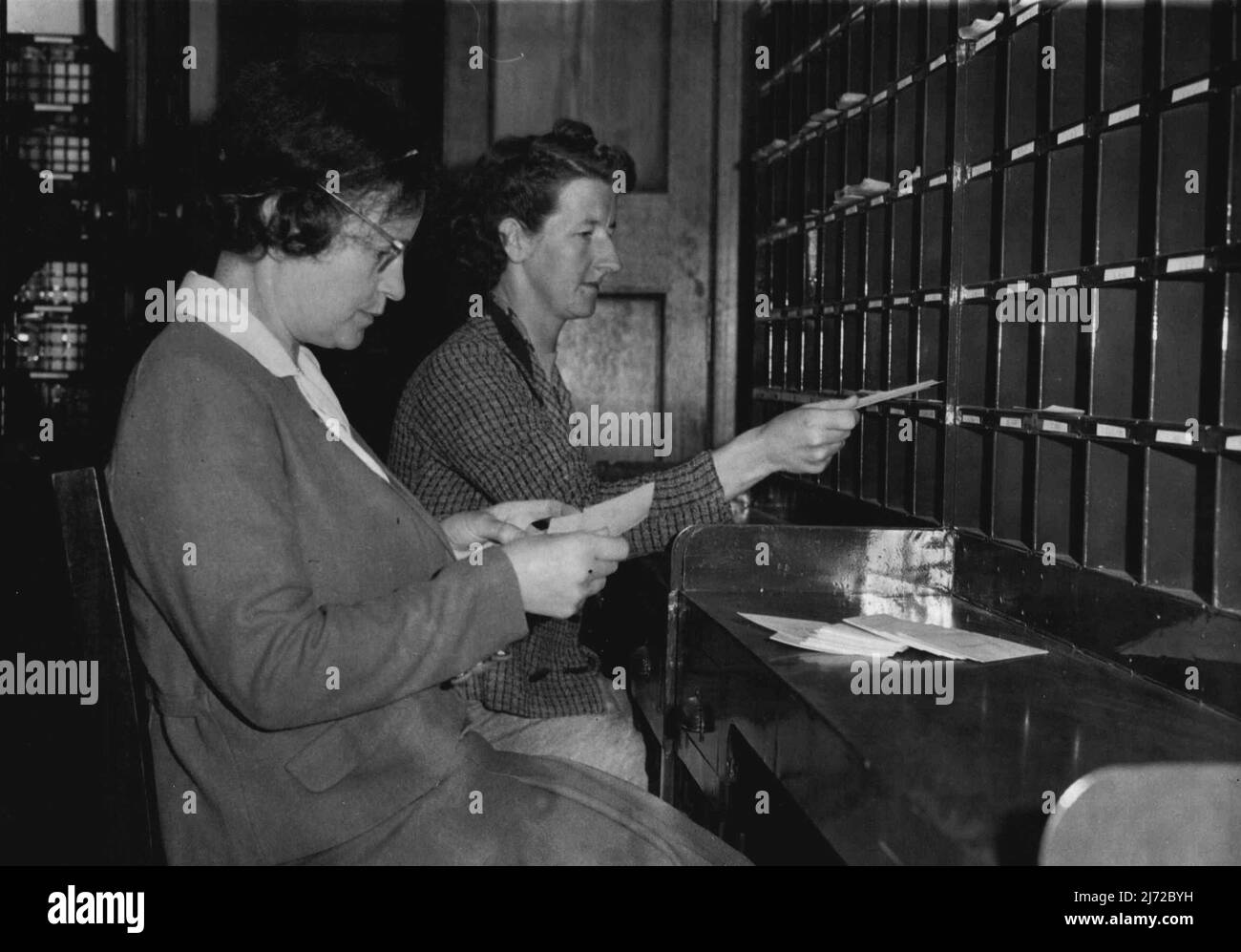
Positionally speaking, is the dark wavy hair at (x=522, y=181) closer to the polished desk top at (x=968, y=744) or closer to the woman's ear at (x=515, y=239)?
the woman's ear at (x=515, y=239)

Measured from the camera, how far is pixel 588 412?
3.80 m

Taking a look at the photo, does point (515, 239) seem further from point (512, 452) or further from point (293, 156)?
point (293, 156)

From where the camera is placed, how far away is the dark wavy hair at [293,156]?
1494mm

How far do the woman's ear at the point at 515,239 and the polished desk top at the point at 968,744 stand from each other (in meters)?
1.28

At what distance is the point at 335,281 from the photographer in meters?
1.56

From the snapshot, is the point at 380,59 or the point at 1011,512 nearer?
the point at 1011,512

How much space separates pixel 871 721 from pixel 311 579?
2.36 ft

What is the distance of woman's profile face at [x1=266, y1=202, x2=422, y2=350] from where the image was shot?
1.55m

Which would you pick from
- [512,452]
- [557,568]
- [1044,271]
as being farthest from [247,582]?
[1044,271]

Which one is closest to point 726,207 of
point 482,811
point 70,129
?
point 482,811

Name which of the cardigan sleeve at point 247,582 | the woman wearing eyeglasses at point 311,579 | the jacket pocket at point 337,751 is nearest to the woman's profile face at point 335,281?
the woman wearing eyeglasses at point 311,579
